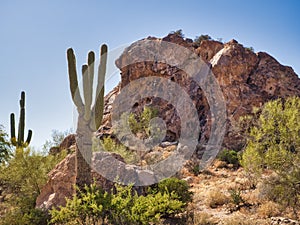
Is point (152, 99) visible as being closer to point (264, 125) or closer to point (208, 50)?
point (208, 50)

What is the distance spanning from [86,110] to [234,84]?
74.7 ft

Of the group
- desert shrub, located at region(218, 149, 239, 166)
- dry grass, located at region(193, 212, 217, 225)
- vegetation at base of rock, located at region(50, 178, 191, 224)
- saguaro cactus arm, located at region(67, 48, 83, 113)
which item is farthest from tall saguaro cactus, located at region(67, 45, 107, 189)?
desert shrub, located at region(218, 149, 239, 166)

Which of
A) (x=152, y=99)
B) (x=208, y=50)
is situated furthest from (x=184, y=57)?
(x=152, y=99)

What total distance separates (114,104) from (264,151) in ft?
103

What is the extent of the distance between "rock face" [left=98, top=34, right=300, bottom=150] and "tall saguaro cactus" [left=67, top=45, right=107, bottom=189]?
18.8 metres

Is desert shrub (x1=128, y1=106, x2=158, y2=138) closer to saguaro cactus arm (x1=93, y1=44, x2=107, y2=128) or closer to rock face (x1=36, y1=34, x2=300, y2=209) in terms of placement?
rock face (x1=36, y1=34, x2=300, y2=209)

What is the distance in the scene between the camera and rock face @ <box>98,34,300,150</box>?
28.4 m

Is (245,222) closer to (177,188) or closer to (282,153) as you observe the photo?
(282,153)

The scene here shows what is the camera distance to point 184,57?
117 feet

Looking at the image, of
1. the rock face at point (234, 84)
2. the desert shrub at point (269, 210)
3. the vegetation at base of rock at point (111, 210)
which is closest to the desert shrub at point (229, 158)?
the rock face at point (234, 84)

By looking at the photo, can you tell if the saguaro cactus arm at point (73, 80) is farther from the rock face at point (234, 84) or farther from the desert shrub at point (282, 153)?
the rock face at point (234, 84)

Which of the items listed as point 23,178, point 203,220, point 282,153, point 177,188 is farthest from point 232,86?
point 203,220

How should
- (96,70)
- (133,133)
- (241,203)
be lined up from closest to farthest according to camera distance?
1. (241,203)
2. (96,70)
3. (133,133)

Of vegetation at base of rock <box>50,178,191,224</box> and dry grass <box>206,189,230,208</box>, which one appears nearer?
vegetation at base of rock <box>50,178,191,224</box>
